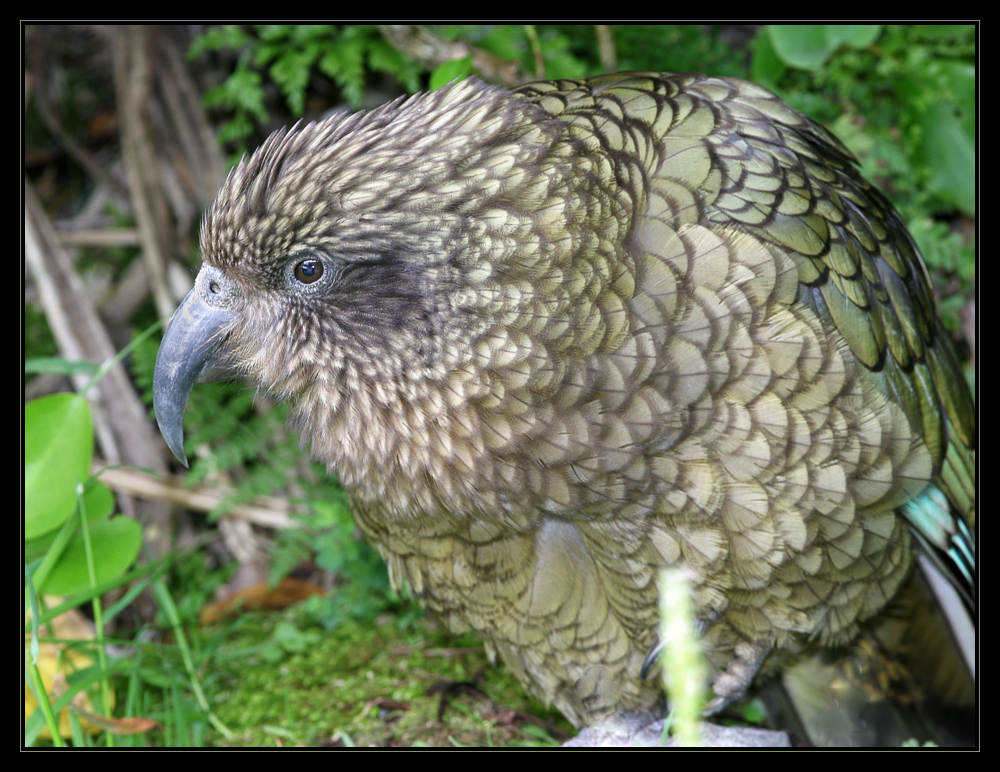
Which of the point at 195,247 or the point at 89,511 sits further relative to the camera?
the point at 195,247

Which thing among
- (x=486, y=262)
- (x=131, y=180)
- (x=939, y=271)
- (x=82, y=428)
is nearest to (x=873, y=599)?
(x=486, y=262)

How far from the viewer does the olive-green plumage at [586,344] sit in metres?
1.69

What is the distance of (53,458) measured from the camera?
238 centimetres

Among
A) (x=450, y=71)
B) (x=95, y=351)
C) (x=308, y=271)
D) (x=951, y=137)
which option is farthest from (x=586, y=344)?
(x=95, y=351)

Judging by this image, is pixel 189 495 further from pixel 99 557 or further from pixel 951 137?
pixel 951 137

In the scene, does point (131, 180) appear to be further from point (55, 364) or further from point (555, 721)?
point (555, 721)

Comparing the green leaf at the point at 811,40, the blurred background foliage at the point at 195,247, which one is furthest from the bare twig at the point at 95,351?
the green leaf at the point at 811,40

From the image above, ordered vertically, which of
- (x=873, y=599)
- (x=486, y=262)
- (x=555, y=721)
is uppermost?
(x=486, y=262)

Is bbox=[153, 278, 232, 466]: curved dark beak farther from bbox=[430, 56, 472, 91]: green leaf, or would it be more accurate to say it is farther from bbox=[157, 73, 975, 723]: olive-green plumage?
bbox=[430, 56, 472, 91]: green leaf

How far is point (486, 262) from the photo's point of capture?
168 cm

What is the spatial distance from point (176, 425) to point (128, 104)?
2.06m

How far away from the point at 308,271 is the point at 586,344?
58 centimetres

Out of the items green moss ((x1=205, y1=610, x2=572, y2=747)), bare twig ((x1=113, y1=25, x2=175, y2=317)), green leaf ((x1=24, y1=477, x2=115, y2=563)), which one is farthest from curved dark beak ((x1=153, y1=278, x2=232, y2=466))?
bare twig ((x1=113, y1=25, x2=175, y2=317))

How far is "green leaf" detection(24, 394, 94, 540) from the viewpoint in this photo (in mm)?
2338
